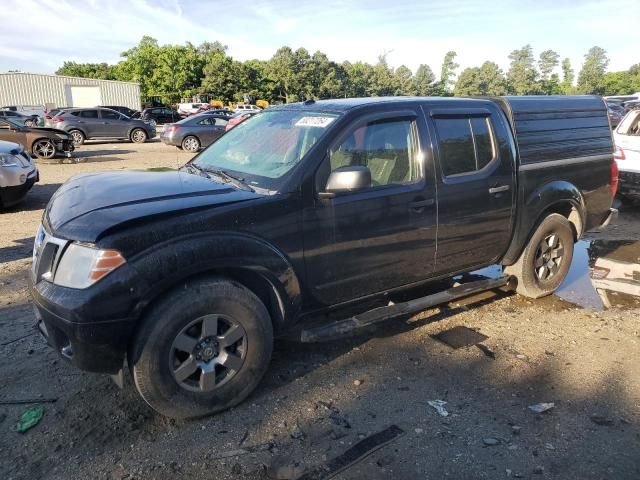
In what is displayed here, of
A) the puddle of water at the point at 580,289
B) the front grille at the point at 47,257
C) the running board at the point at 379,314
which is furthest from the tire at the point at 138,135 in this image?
the front grille at the point at 47,257

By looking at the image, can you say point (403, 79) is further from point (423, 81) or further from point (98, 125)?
point (98, 125)

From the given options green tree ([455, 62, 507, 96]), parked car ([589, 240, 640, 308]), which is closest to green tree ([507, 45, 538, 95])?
green tree ([455, 62, 507, 96])

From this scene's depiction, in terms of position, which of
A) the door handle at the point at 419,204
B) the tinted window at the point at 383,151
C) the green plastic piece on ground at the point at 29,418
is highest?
the tinted window at the point at 383,151

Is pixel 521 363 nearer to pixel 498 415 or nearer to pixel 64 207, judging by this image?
pixel 498 415

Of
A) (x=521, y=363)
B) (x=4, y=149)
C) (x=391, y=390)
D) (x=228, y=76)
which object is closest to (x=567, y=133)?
(x=521, y=363)

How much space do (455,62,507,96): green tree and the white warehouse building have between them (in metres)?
65.9

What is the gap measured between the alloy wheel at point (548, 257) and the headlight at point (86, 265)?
3934 millimetres

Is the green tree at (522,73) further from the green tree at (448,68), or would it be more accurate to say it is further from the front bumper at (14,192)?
the front bumper at (14,192)

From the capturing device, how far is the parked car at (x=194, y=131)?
19344 mm

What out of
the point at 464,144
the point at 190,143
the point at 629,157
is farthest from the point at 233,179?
the point at 190,143

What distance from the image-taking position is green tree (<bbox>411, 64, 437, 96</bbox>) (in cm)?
9734

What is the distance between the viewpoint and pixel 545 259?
5082 mm

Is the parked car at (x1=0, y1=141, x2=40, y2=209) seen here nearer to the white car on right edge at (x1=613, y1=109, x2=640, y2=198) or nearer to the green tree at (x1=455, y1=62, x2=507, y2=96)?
the white car on right edge at (x1=613, y1=109, x2=640, y2=198)

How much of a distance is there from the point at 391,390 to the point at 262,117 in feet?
8.03
